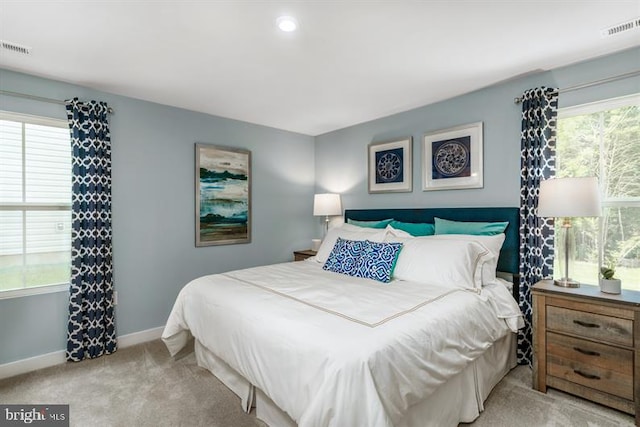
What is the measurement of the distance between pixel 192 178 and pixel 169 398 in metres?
2.20

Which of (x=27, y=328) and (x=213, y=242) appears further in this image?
(x=213, y=242)

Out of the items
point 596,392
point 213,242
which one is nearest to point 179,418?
point 213,242

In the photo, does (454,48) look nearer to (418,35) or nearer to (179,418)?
(418,35)

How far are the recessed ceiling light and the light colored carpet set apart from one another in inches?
95.2

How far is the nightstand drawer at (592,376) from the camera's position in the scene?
6.15ft

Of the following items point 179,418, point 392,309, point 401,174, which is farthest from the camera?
point 401,174

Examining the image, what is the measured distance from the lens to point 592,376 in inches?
78.0

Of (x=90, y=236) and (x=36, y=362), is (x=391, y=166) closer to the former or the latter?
(x=90, y=236)

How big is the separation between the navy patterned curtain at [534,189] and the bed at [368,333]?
0.11 meters

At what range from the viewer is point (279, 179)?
4.32m

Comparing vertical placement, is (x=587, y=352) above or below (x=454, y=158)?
below

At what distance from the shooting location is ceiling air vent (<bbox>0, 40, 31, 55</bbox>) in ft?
6.89

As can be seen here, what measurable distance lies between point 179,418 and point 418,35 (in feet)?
9.39

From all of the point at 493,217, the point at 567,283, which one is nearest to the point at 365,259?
the point at 493,217
